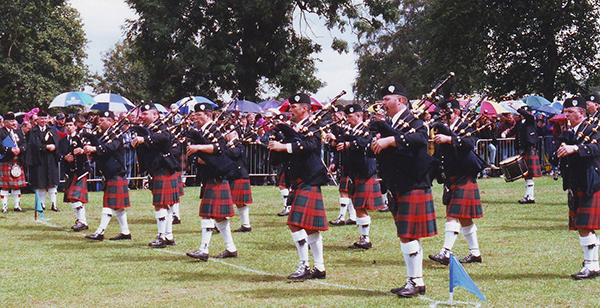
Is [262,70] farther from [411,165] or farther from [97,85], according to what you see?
[97,85]

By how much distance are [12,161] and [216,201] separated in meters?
7.55

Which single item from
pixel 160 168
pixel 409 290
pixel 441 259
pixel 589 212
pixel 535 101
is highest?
pixel 535 101

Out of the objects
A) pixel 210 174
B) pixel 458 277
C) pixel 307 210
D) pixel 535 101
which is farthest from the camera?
pixel 535 101

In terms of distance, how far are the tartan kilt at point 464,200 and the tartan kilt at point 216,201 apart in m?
2.51

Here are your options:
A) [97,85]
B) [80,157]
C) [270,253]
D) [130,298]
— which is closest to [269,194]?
[80,157]

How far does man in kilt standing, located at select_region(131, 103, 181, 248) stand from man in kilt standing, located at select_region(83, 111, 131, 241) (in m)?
0.55

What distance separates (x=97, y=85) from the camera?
58750 mm

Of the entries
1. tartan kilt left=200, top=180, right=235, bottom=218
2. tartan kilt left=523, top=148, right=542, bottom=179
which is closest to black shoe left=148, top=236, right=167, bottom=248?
tartan kilt left=200, top=180, right=235, bottom=218

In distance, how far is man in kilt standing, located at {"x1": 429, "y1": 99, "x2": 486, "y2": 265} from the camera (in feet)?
26.5

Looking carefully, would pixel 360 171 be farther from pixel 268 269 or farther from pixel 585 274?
pixel 585 274

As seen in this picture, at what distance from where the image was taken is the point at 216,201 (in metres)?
8.56

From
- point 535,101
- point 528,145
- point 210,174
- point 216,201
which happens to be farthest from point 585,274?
point 535,101

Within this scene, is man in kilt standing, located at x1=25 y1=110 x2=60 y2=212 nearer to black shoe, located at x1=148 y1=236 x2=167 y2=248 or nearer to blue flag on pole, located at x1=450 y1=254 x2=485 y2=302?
black shoe, located at x1=148 y1=236 x2=167 y2=248

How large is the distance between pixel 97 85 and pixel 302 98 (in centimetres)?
5374
